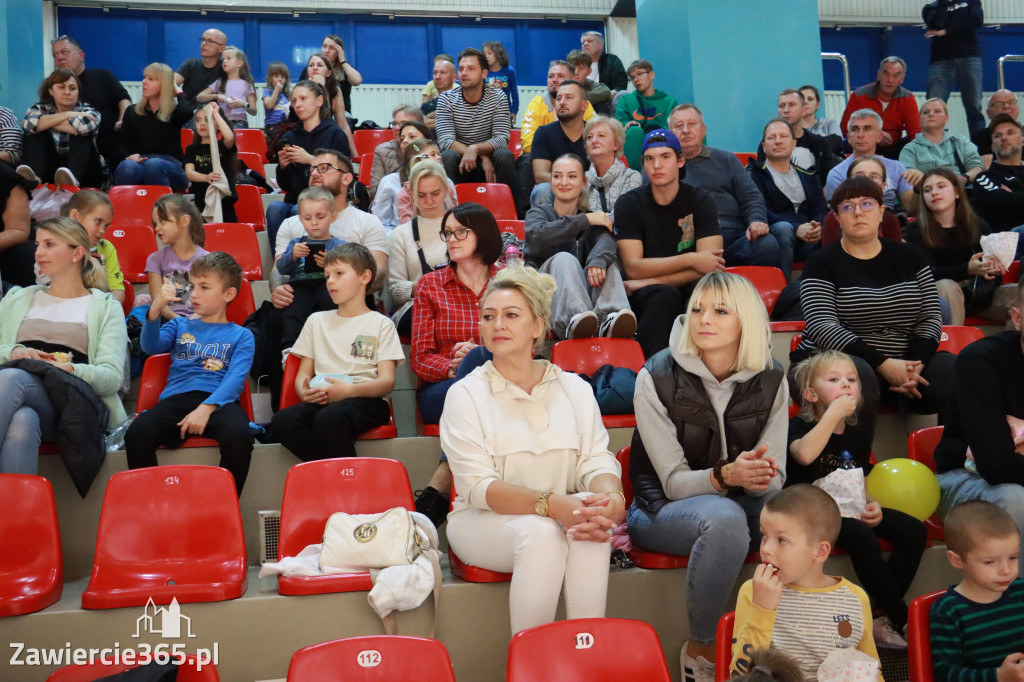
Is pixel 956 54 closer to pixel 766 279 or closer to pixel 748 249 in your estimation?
pixel 748 249

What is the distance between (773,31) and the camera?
24.8 feet

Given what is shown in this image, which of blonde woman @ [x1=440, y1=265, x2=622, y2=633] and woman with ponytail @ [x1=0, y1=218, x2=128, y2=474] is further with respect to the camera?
woman with ponytail @ [x1=0, y1=218, x2=128, y2=474]

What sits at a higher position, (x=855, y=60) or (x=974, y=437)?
(x=855, y=60)

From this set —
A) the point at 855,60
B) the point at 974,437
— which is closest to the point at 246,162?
the point at 974,437

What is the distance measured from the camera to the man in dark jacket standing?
7895mm

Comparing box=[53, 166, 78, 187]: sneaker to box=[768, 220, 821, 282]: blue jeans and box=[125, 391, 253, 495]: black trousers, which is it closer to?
box=[125, 391, 253, 495]: black trousers

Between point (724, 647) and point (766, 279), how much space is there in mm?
2669

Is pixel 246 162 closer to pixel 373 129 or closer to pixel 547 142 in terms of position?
pixel 373 129

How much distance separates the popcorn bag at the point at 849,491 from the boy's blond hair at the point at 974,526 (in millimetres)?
396

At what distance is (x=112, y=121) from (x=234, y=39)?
4292 millimetres

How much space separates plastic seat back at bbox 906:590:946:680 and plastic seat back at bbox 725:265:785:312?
233 centimetres

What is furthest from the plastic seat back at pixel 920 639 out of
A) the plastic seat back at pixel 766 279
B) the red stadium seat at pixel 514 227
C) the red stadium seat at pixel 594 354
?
the red stadium seat at pixel 514 227

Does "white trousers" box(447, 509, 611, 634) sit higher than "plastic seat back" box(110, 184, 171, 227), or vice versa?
"plastic seat back" box(110, 184, 171, 227)

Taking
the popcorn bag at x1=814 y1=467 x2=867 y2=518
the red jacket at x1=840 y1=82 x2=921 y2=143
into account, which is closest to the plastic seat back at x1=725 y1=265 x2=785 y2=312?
the popcorn bag at x1=814 y1=467 x2=867 y2=518
